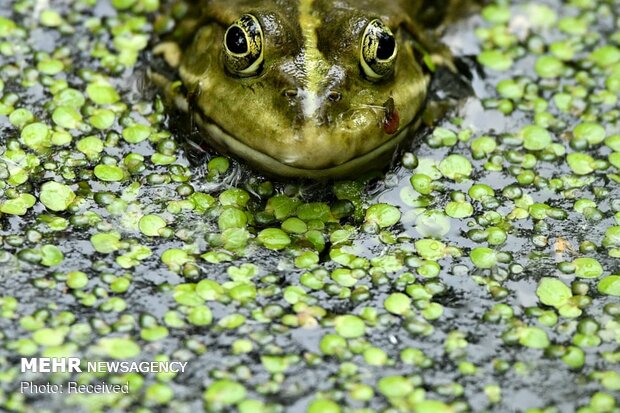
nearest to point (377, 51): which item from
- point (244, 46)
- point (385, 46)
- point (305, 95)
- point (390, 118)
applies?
point (385, 46)

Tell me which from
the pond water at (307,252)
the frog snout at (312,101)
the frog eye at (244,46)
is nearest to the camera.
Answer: the pond water at (307,252)

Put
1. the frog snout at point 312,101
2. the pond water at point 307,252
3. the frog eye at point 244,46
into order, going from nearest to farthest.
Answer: the pond water at point 307,252 < the frog snout at point 312,101 < the frog eye at point 244,46

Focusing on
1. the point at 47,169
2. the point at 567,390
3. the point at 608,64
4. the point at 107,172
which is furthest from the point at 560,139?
the point at 47,169

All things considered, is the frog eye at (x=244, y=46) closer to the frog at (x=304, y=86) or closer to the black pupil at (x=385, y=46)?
the frog at (x=304, y=86)

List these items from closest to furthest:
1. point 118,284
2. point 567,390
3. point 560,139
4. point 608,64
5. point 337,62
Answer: point 567,390, point 118,284, point 337,62, point 560,139, point 608,64

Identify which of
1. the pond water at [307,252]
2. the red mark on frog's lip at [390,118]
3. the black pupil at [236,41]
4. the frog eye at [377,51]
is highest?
the frog eye at [377,51]

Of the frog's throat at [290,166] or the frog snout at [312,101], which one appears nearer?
the frog snout at [312,101]

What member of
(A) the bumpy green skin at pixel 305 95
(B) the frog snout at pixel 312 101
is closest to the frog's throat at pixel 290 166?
(A) the bumpy green skin at pixel 305 95

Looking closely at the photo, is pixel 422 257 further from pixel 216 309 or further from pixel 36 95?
pixel 36 95
